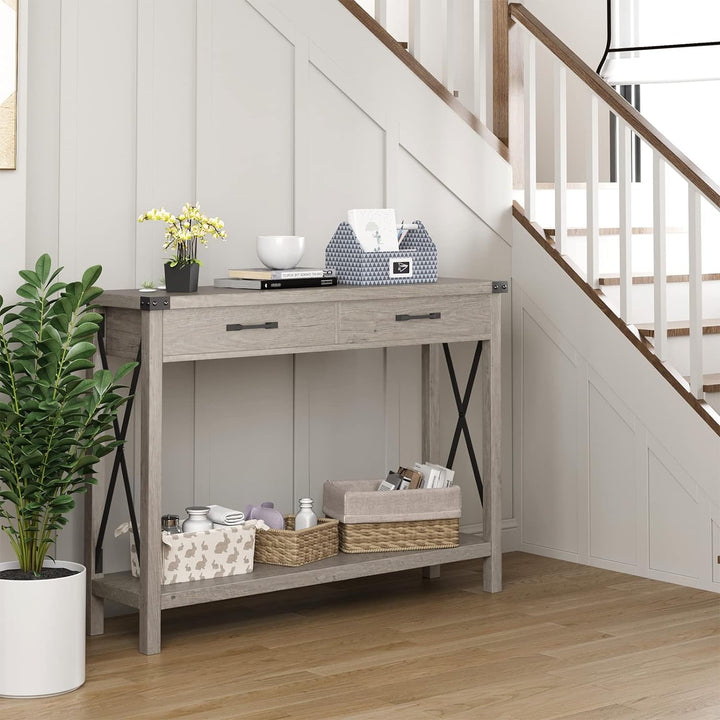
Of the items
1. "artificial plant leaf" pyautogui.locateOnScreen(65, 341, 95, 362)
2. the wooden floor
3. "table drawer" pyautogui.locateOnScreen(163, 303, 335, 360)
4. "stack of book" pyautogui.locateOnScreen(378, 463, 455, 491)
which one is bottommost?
the wooden floor

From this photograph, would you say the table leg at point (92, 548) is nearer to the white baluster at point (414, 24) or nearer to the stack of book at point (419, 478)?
the stack of book at point (419, 478)

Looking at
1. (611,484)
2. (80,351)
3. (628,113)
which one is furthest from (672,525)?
(80,351)

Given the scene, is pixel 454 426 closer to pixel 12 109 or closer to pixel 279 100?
pixel 279 100

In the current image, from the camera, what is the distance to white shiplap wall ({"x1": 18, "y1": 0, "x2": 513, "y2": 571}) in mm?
3703

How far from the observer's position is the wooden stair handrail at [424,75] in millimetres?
4316

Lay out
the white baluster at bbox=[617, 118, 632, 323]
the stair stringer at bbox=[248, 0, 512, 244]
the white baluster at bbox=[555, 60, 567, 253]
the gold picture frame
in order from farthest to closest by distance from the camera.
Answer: the white baluster at bbox=[555, 60, 567, 253], the white baluster at bbox=[617, 118, 632, 323], the stair stringer at bbox=[248, 0, 512, 244], the gold picture frame

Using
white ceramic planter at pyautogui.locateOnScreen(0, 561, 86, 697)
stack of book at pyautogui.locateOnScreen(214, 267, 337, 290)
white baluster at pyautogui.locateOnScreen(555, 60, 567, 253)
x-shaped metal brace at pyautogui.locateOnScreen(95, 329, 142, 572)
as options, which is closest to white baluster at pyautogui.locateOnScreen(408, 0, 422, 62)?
white baluster at pyautogui.locateOnScreen(555, 60, 567, 253)

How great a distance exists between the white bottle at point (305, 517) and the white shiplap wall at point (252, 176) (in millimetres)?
311

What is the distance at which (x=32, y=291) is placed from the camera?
3312 millimetres

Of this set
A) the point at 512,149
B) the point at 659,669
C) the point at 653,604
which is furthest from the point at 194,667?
the point at 512,149

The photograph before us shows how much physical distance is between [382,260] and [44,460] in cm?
122

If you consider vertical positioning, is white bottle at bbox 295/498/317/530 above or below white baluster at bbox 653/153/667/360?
below

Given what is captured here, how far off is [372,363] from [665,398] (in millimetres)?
991

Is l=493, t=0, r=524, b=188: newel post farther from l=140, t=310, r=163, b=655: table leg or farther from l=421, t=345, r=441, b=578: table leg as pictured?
l=140, t=310, r=163, b=655: table leg
